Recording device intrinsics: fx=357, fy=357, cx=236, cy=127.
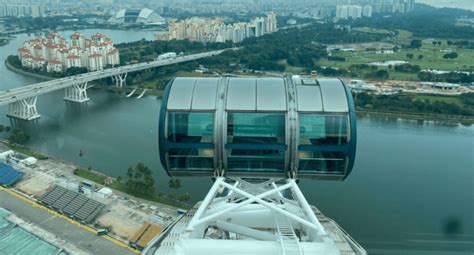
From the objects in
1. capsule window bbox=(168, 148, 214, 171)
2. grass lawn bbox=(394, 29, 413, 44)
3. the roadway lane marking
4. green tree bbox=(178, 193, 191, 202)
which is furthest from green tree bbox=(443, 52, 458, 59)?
capsule window bbox=(168, 148, 214, 171)

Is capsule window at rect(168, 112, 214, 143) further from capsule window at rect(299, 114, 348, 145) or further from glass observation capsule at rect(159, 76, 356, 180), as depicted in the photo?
capsule window at rect(299, 114, 348, 145)

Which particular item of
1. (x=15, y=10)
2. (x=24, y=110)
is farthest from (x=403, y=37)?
(x=15, y=10)

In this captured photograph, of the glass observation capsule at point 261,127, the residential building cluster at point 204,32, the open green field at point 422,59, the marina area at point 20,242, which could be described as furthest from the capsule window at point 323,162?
the residential building cluster at point 204,32

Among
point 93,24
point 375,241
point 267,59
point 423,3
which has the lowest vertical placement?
point 375,241

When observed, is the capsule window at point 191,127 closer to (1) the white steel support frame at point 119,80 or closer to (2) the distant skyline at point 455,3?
(1) the white steel support frame at point 119,80

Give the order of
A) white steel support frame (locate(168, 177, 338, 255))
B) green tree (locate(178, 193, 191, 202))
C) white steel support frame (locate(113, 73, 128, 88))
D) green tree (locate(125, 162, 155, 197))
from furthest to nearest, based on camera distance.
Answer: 1. white steel support frame (locate(113, 73, 128, 88))
2. green tree (locate(125, 162, 155, 197))
3. green tree (locate(178, 193, 191, 202))
4. white steel support frame (locate(168, 177, 338, 255))

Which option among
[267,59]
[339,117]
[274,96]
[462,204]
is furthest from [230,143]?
[267,59]

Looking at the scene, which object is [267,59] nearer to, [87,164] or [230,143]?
[87,164]
